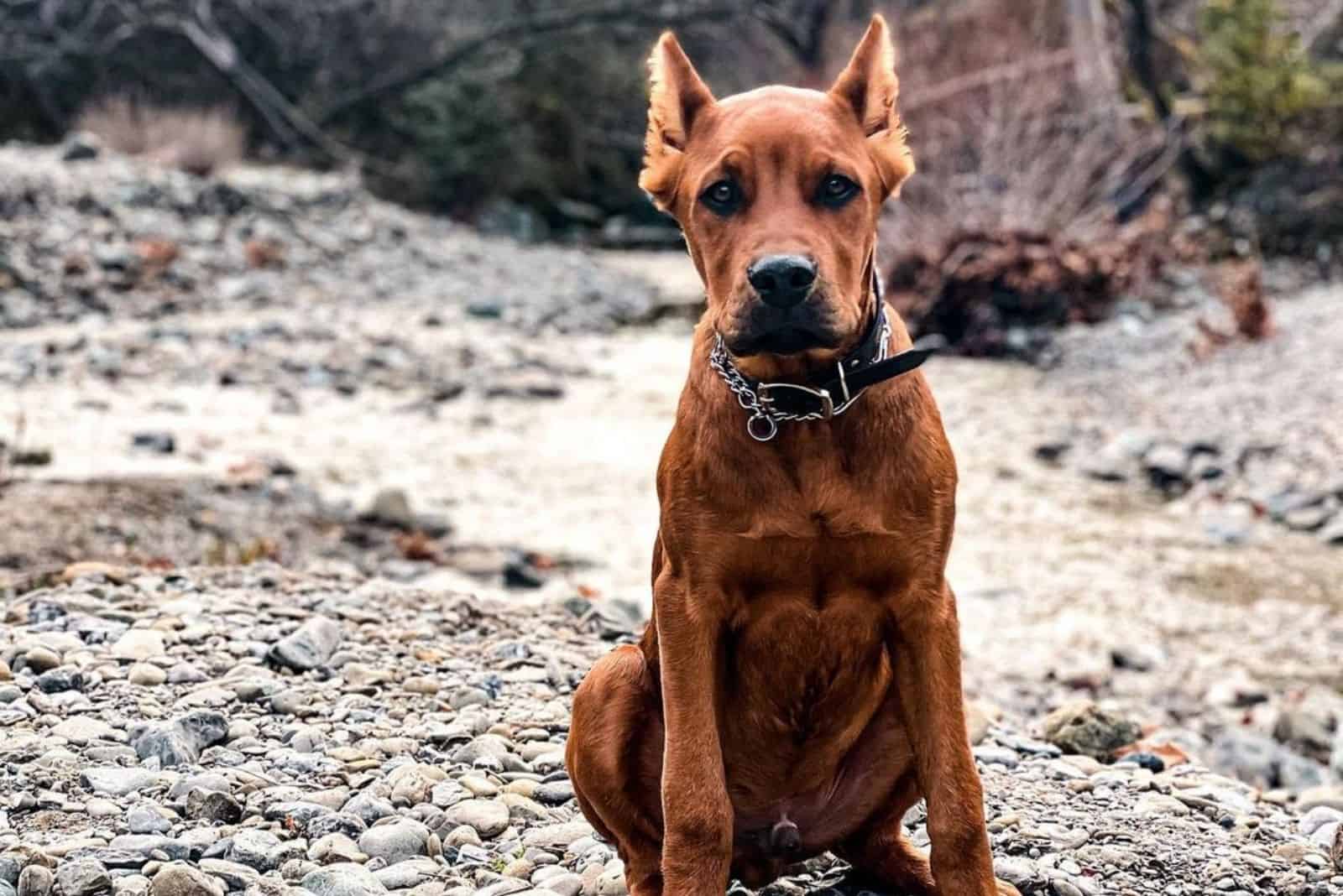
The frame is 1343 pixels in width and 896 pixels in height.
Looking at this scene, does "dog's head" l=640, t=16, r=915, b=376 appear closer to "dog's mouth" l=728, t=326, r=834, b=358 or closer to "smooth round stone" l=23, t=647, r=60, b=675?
"dog's mouth" l=728, t=326, r=834, b=358

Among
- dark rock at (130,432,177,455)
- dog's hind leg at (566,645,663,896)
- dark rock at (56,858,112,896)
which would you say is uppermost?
dog's hind leg at (566,645,663,896)

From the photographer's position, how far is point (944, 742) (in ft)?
11.1

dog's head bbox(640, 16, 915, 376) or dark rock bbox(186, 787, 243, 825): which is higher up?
dog's head bbox(640, 16, 915, 376)

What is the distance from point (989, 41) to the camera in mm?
22172

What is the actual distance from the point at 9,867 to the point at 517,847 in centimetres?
128

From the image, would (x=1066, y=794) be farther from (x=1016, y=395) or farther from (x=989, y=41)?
(x=989, y=41)

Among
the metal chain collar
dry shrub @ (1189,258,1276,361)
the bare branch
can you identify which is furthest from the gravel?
the bare branch

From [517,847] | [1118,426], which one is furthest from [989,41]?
[517,847]

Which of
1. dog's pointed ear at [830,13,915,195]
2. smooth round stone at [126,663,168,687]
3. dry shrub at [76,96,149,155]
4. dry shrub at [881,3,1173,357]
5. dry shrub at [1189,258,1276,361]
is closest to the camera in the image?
dog's pointed ear at [830,13,915,195]

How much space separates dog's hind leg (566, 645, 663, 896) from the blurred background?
1277 millimetres

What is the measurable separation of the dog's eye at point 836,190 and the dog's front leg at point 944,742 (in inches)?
34.7

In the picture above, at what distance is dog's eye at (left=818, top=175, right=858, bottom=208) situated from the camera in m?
3.36

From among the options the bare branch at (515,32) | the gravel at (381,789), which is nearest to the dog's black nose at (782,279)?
the gravel at (381,789)

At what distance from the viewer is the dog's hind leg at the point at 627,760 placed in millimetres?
3609
